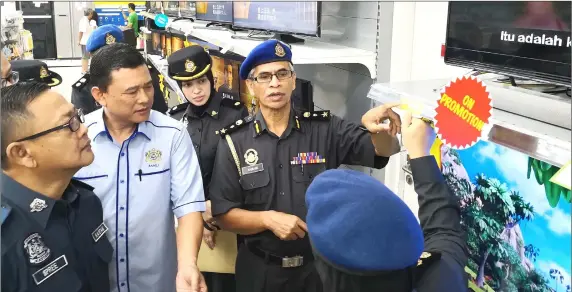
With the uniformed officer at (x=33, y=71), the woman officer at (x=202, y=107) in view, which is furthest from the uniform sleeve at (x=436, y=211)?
the uniformed officer at (x=33, y=71)

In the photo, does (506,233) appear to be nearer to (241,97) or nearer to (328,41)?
(328,41)

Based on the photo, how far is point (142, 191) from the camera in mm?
1857

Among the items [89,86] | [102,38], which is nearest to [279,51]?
[89,86]

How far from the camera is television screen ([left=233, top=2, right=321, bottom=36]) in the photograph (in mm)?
A: 2688

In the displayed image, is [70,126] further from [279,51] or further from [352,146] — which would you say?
[352,146]

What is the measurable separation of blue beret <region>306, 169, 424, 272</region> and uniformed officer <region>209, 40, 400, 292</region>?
1039 mm

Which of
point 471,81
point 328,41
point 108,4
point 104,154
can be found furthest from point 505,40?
point 108,4

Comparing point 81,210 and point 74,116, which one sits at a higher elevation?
point 74,116

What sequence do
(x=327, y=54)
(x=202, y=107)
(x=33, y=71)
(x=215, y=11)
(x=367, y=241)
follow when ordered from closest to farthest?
1. (x=367, y=241)
2. (x=327, y=54)
3. (x=202, y=107)
4. (x=33, y=71)
5. (x=215, y=11)

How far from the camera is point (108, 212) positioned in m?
1.83

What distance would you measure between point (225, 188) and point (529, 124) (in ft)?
4.47

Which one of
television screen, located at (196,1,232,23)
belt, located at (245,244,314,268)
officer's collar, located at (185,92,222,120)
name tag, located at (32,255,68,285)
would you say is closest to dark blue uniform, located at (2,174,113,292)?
name tag, located at (32,255,68,285)

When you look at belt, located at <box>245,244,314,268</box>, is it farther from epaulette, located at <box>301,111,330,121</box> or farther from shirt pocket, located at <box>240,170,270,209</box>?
epaulette, located at <box>301,111,330,121</box>

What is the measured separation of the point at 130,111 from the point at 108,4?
45.2ft
